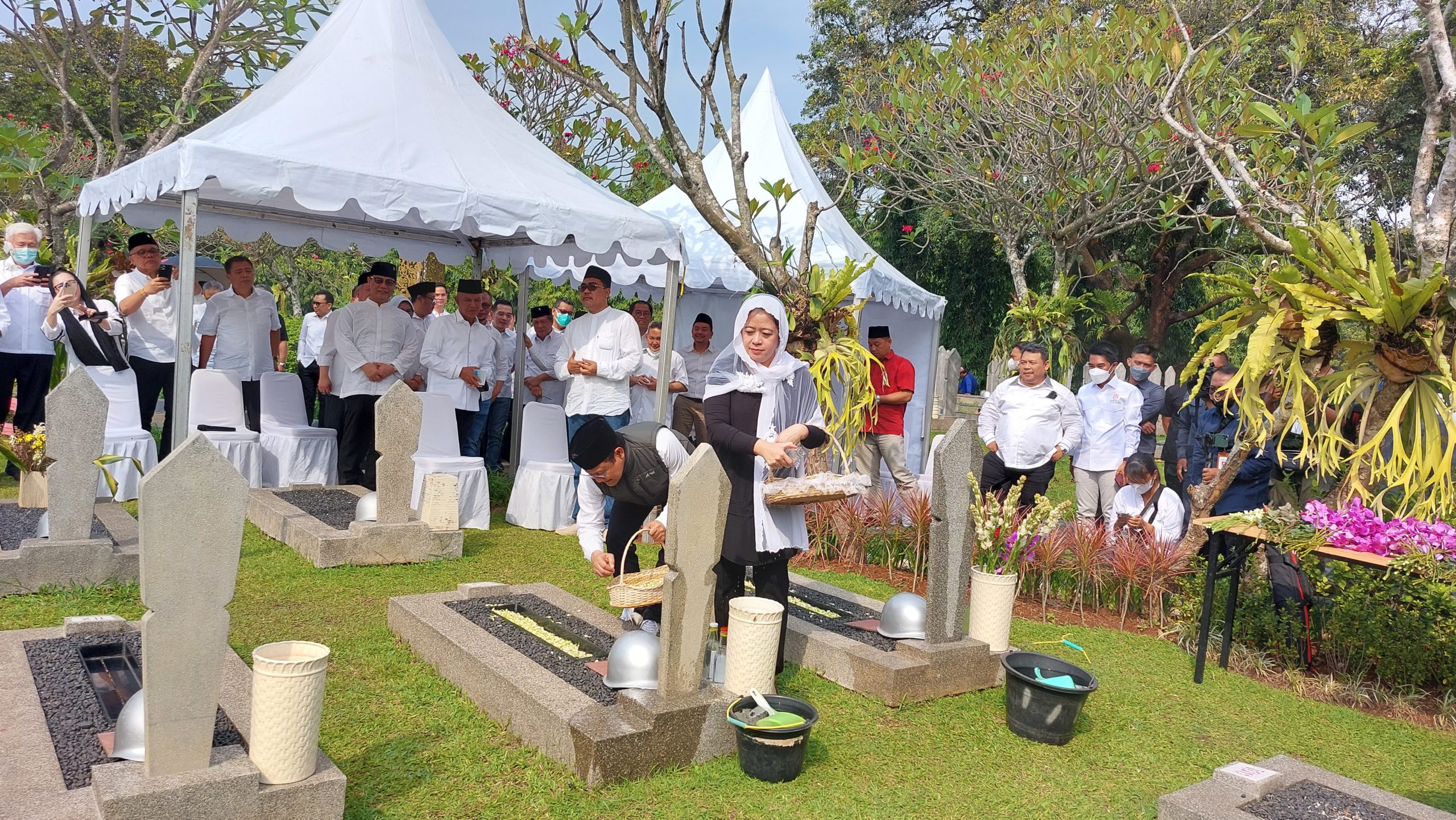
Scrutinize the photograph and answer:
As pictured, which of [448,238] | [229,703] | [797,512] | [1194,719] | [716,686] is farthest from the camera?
[448,238]

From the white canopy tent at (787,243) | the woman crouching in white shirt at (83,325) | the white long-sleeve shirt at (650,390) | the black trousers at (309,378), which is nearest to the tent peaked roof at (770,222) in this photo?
the white canopy tent at (787,243)

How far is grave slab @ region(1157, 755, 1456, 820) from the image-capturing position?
3.45 meters

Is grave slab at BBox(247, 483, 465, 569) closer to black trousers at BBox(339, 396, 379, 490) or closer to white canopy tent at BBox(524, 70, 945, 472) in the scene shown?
black trousers at BBox(339, 396, 379, 490)

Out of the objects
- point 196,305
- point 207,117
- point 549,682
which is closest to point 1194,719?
point 549,682

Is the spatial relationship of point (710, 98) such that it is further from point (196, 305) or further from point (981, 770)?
point (196, 305)

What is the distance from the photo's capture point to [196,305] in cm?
1169

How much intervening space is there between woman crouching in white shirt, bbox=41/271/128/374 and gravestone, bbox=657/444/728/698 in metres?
5.71

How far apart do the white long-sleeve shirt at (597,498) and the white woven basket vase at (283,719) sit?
1.53 meters

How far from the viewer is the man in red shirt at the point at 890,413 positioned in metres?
8.70

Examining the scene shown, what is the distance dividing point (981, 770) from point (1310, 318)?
2.23 metres

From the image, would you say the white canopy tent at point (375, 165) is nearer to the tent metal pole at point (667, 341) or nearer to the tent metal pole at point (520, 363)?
the tent metal pole at point (667, 341)

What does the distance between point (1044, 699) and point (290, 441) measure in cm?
674

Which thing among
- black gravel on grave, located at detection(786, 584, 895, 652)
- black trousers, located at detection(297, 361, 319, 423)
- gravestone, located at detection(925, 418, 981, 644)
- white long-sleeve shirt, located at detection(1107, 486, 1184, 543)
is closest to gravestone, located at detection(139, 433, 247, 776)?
gravestone, located at detection(925, 418, 981, 644)

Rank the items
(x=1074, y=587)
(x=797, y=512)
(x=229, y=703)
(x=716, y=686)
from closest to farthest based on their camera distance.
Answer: (x=229, y=703) < (x=716, y=686) < (x=797, y=512) < (x=1074, y=587)
